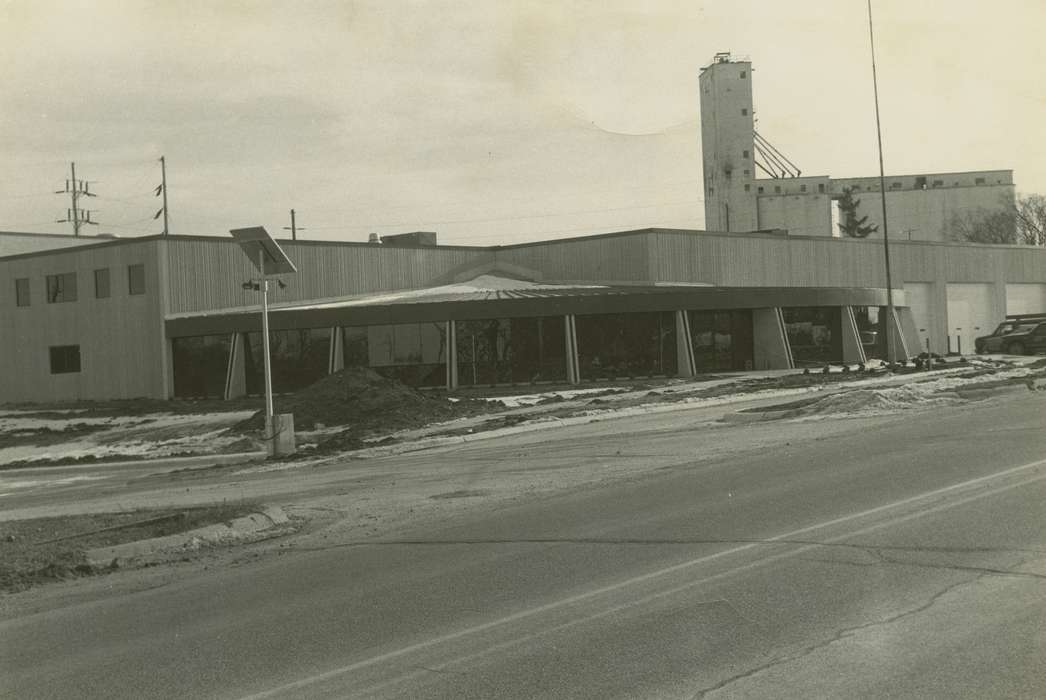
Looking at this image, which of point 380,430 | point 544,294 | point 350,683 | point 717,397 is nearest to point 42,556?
point 350,683

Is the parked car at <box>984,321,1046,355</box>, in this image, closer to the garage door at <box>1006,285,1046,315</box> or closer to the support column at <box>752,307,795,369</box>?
the support column at <box>752,307,795,369</box>

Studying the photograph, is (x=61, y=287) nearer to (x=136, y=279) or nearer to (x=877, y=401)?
(x=136, y=279)

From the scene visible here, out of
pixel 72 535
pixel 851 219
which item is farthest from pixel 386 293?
pixel 851 219

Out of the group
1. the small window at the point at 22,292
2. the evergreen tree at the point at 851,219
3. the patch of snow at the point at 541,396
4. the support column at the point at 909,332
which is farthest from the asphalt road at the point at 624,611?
the evergreen tree at the point at 851,219

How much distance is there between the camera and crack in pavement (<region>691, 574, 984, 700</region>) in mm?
5754

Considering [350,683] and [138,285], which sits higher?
[138,285]

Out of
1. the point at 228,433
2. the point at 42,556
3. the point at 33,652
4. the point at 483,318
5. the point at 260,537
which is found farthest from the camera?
the point at 483,318

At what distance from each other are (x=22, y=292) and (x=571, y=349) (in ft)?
82.9

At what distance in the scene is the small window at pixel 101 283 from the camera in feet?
151

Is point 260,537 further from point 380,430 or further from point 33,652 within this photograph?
point 380,430

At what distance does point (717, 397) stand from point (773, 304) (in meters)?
11.9

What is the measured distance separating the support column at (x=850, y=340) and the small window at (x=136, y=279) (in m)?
27.6

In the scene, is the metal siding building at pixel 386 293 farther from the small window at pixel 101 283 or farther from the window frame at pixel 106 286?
the small window at pixel 101 283

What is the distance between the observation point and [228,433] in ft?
93.2
